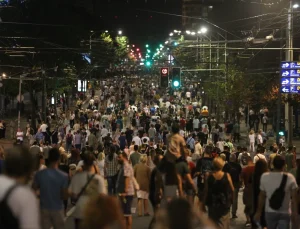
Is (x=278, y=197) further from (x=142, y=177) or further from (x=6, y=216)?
(x=142, y=177)

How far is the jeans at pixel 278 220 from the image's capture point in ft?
29.4

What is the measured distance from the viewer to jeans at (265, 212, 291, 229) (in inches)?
352

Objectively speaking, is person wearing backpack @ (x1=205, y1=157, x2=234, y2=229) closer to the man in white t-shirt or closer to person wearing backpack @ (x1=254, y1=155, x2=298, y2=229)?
person wearing backpack @ (x1=254, y1=155, x2=298, y2=229)

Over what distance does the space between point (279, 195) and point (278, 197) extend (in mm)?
34

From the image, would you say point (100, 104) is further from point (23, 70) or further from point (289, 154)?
point (289, 154)

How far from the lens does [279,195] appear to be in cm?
888

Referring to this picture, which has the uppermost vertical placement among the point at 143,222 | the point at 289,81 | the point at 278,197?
the point at 289,81

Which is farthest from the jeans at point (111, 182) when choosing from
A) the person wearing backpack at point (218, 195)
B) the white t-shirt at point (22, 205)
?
the white t-shirt at point (22, 205)

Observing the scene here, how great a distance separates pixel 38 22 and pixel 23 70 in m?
4.50

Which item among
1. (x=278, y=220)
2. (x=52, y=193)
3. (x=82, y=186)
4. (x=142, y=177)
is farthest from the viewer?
(x=142, y=177)

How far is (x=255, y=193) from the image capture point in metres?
10.8

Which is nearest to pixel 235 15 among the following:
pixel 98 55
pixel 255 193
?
pixel 98 55

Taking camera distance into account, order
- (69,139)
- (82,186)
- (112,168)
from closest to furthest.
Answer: (82,186) < (112,168) < (69,139)

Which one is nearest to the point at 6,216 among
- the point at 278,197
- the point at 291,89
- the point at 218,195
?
the point at 278,197
